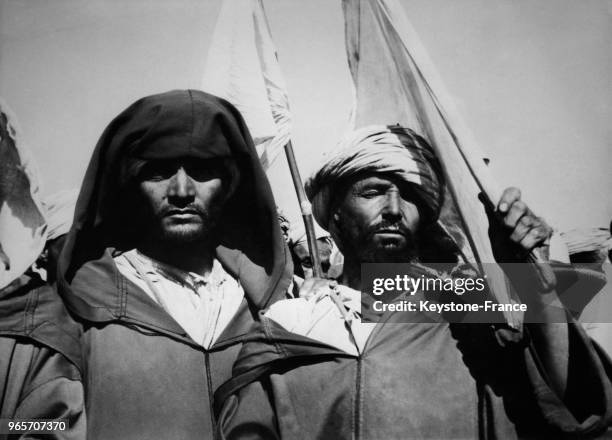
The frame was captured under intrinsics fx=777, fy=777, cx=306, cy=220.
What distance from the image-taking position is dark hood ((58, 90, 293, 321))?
196 inches

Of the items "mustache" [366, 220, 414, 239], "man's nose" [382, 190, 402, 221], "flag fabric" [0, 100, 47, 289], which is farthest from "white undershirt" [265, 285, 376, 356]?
"flag fabric" [0, 100, 47, 289]

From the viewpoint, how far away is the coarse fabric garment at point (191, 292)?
4.81 metres

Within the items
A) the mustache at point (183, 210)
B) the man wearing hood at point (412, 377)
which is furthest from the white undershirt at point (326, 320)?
the mustache at point (183, 210)

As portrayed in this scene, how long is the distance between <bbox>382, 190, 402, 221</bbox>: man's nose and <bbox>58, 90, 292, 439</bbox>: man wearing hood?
28.0 inches

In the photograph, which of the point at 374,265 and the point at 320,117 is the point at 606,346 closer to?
the point at 374,265

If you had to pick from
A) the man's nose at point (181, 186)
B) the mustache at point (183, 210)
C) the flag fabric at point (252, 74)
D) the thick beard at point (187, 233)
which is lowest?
the thick beard at point (187, 233)

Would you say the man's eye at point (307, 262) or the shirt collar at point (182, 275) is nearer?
the shirt collar at point (182, 275)

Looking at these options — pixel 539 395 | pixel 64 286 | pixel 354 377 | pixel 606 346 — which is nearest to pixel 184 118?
pixel 64 286

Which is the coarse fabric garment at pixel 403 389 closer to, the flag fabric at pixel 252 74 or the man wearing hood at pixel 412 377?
the man wearing hood at pixel 412 377

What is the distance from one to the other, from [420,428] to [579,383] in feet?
3.17
